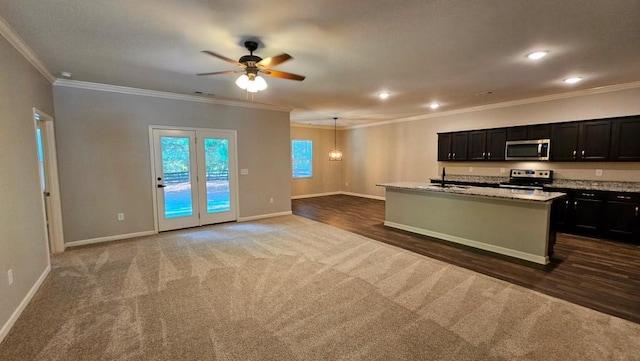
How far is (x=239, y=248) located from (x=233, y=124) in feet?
9.24

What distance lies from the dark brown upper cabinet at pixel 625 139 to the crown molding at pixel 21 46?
8.06 m

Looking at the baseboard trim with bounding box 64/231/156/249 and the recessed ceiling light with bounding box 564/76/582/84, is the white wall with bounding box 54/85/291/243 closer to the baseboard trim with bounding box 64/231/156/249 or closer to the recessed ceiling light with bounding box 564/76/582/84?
the baseboard trim with bounding box 64/231/156/249

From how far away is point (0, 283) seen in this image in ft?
7.40

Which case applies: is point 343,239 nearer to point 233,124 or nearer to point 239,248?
point 239,248

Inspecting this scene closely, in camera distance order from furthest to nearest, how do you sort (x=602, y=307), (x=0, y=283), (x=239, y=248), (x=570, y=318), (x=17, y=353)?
(x=239, y=248) < (x=602, y=307) < (x=570, y=318) < (x=0, y=283) < (x=17, y=353)

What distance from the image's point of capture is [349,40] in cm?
287

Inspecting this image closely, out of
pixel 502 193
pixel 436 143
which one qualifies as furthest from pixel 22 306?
pixel 436 143

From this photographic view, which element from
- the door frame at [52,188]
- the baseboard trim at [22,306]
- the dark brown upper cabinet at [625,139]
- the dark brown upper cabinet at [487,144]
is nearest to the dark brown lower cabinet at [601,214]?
the dark brown upper cabinet at [625,139]

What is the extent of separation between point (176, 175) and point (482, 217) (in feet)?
17.7

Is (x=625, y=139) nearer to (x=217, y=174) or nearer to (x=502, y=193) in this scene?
(x=502, y=193)

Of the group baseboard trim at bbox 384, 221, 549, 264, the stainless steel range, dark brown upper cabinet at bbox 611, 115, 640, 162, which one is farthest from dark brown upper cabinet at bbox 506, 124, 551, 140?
baseboard trim at bbox 384, 221, 549, 264

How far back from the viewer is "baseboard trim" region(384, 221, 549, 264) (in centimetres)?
371

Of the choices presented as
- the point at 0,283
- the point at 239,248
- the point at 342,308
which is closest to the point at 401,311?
the point at 342,308

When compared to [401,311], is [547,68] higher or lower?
higher
